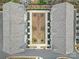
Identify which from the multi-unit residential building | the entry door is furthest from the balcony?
the entry door

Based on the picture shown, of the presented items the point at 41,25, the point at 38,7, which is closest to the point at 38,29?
the point at 41,25

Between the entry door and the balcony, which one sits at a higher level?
the balcony

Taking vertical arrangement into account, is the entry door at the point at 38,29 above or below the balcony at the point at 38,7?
below

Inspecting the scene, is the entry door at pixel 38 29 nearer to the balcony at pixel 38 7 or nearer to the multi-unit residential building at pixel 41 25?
the multi-unit residential building at pixel 41 25

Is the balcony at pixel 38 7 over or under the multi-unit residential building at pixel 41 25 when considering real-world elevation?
over

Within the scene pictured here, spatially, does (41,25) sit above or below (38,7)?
below

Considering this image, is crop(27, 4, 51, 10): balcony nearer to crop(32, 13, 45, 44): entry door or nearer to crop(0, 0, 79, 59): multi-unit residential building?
crop(0, 0, 79, 59): multi-unit residential building

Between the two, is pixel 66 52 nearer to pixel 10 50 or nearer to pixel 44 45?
pixel 44 45

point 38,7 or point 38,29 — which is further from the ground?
point 38,7

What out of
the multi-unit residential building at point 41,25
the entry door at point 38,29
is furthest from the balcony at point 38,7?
the entry door at point 38,29

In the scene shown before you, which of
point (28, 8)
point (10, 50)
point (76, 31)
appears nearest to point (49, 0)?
point (28, 8)

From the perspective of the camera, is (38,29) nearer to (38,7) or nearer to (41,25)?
(41,25)
